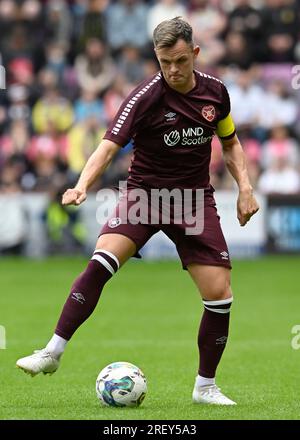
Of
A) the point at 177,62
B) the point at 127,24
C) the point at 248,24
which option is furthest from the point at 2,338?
the point at 127,24

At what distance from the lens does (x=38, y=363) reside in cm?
704

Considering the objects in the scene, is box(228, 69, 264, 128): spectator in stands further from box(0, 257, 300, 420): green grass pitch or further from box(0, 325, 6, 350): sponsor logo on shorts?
box(0, 325, 6, 350): sponsor logo on shorts

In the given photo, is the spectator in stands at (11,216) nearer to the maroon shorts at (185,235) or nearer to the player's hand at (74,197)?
the maroon shorts at (185,235)

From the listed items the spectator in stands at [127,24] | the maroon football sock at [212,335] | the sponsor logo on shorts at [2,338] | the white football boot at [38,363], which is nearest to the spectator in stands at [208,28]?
the spectator in stands at [127,24]

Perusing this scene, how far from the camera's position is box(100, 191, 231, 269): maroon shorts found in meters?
7.31

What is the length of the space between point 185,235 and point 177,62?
44.5 inches

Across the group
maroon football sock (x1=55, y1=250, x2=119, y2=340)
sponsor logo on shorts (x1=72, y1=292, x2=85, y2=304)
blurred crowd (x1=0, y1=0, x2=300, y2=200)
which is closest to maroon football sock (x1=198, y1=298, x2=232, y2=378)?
maroon football sock (x1=55, y1=250, x2=119, y2=340)

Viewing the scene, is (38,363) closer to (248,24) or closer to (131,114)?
(131,114)

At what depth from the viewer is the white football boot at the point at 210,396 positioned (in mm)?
7336

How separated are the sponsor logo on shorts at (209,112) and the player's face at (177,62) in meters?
0.22
